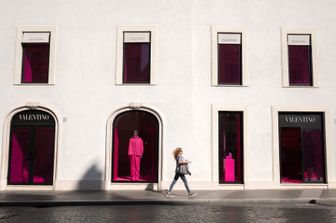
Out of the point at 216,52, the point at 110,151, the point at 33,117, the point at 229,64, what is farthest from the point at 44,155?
the point at 229,64

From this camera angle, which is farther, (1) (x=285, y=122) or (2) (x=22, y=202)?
(1) (x=285, y=122)

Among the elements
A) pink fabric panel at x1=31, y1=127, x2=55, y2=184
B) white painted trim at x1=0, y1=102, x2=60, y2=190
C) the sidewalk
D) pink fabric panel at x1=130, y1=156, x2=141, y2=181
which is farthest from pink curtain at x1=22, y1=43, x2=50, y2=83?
pink fabric panel at x1=130, y1=156, x2=141, y2=181

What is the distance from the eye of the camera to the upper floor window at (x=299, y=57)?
689 inches

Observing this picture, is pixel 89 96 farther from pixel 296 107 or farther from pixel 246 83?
pixel 296 107

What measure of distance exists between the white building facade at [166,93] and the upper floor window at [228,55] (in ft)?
0.14

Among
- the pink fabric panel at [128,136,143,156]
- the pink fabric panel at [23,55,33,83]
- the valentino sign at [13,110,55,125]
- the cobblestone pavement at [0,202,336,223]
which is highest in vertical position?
the pink fabric panel at [23,55,33,83]

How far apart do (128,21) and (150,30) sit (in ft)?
3.28

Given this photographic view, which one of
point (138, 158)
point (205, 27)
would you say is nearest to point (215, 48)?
point (205, 27)

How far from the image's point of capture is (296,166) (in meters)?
17.2

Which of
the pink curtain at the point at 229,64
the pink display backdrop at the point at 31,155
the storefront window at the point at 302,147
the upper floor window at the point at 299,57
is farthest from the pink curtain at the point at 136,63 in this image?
the storefront window at the point at 302,147

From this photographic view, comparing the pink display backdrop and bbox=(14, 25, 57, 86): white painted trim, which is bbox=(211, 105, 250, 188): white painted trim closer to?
the pink display backdrop

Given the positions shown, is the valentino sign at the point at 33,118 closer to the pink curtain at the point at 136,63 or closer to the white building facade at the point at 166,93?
the white building facade at the point at 166,93

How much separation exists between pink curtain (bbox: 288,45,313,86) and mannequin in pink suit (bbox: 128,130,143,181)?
266 inches

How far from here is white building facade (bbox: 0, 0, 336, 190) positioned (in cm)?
1681
